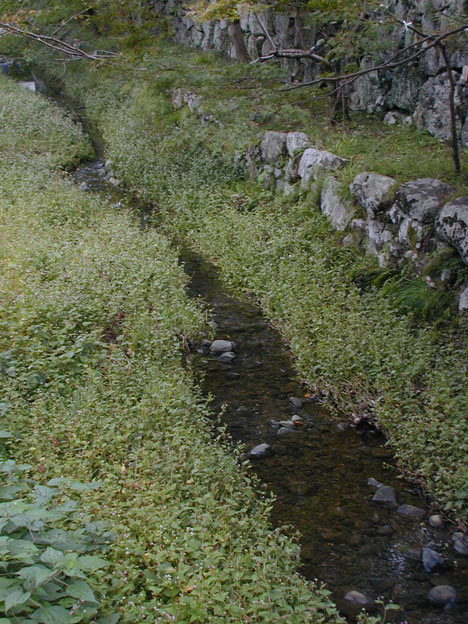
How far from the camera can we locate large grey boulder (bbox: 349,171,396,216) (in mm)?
7965

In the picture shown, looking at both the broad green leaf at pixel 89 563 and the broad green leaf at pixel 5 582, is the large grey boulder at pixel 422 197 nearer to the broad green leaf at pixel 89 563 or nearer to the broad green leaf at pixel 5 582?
the broad green leaf at pixel 89 563

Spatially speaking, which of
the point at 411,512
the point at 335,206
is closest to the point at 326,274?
the point at 335,206

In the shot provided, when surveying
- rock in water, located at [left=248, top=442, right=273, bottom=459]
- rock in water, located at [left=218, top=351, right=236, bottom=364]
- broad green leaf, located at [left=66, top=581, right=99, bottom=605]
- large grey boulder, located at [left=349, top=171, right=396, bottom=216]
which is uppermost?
large grey boulder, located at [left=349, top=171, right=396, bottom=216]

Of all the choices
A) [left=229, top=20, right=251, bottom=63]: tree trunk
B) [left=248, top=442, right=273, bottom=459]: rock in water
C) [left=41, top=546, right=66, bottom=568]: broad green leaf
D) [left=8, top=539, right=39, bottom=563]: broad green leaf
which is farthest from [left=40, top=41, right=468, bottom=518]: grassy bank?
[left=8, top=539, right=39, bottom=563]: broad green leaf

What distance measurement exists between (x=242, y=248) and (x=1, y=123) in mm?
10560

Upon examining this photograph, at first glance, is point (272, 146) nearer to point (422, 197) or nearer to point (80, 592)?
point (422, 197)

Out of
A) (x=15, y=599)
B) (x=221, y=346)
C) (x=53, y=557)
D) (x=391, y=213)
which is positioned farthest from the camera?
(x=391, y=213)

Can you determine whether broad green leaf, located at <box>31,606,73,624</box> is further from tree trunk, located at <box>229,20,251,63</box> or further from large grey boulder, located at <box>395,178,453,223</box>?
tree trunk, located at <box>229,20,251,63</box>

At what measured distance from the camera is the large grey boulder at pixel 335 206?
8766 mm

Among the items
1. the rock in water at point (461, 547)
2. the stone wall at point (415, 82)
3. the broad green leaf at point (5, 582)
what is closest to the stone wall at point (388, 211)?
the stone wall at point (415, 82)

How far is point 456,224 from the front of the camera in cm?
664

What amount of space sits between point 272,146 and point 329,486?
777cm

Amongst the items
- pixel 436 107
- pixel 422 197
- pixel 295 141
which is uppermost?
pixel 436 107

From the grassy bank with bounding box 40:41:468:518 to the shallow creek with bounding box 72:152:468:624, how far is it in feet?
0.88
